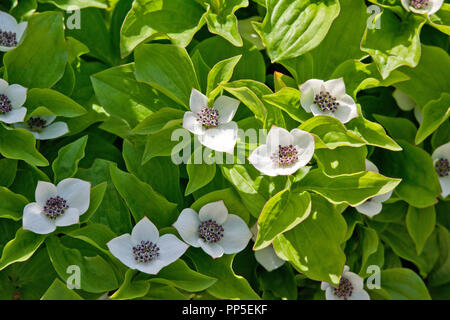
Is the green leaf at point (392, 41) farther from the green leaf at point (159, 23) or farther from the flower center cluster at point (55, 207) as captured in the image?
the flower center cluster at point (55, 207)

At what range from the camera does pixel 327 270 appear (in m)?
1.26

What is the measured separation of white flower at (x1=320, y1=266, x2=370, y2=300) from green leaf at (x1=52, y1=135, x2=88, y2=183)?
2.31 ft

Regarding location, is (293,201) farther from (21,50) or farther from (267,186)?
(21,50)

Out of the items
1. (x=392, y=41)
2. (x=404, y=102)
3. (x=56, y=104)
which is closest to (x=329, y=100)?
(x=392, y=41)

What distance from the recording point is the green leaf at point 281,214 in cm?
117

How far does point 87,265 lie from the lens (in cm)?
124

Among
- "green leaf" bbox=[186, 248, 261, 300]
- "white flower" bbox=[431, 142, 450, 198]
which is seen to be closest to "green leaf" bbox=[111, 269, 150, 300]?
"green leaf" bbox=[186, 248, 261, 300]

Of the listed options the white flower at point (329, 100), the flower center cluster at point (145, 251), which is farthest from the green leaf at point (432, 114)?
the flower center cluster at point (145, 251)

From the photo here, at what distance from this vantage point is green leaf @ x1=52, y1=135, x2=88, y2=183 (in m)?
1.27

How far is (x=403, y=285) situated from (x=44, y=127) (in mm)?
1075

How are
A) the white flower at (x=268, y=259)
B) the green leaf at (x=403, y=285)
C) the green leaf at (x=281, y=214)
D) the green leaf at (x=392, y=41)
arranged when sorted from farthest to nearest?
the green leaf at (x=403, y=285)
the white flower at (x=268, y=259)
the green leaf at (x=392, y=41)
the green leaf at (x=281, y=214)

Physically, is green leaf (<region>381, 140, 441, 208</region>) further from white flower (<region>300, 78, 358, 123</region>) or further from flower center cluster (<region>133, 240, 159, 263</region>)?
flower center cluster (<region>133, 240, 159, 263</region>)

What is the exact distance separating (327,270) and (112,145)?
0.64 m

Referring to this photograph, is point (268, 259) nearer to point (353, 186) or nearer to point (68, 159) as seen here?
point (353, 186)
